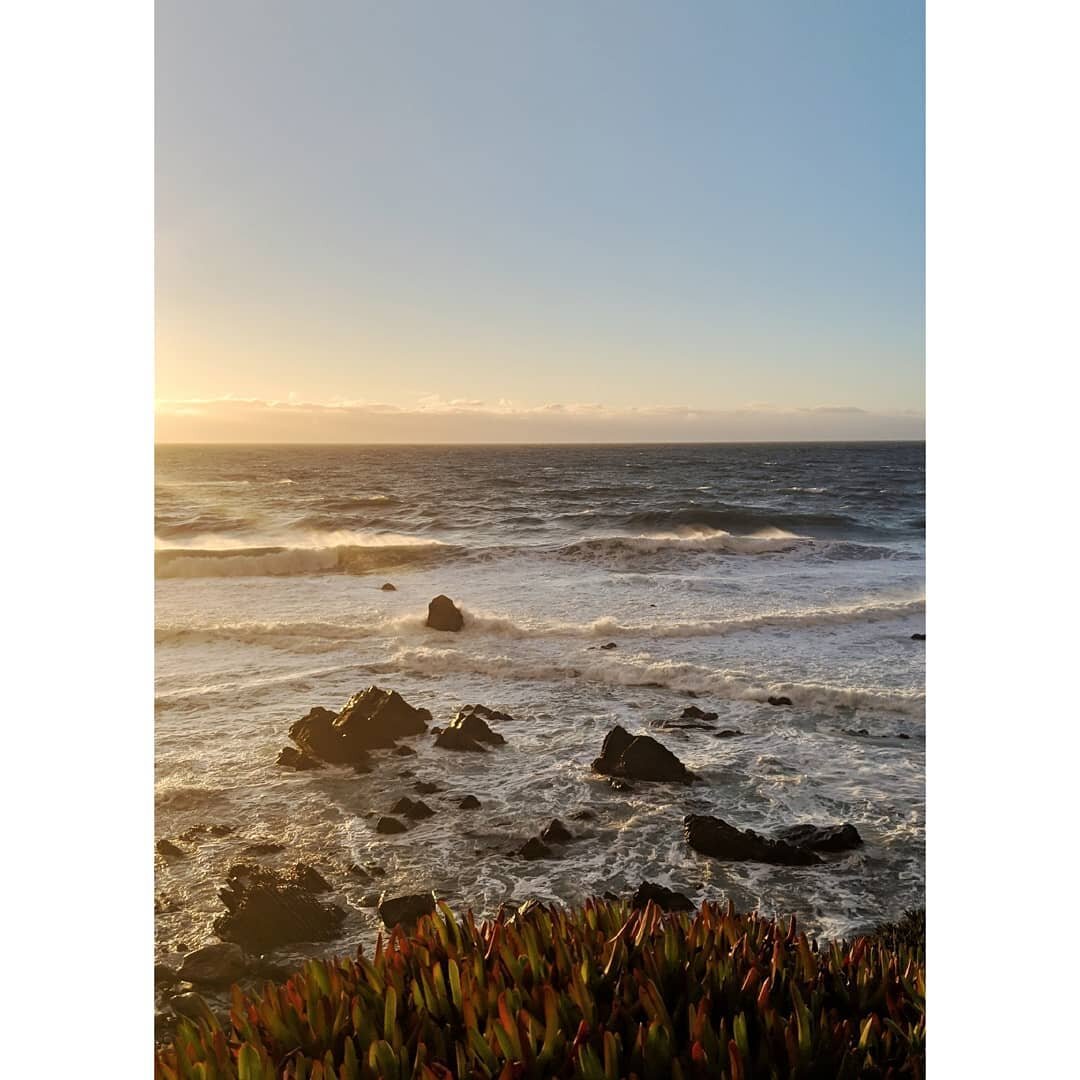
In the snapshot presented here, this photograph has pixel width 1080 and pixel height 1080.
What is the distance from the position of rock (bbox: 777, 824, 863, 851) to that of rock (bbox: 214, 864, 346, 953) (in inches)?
59.9

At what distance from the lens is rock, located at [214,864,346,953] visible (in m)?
2.53

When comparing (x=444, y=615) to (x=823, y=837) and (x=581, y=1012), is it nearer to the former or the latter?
(x=823, y=837)

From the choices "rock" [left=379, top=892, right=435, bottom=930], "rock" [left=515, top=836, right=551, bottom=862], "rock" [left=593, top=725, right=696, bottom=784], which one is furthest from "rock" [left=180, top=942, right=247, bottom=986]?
"rock" [left=593, top=725, right=696, bottom=784]

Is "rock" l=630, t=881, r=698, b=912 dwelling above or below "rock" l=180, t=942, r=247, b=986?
above

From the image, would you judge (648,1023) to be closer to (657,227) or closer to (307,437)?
(657,227)

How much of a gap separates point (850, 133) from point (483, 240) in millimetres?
1594

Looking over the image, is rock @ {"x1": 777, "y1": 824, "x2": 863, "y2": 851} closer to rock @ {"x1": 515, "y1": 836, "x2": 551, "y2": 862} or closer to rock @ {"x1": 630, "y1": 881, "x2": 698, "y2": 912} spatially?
rock @ {"x1": 630, "y1": 881, "x2": 698, "y2": 912}

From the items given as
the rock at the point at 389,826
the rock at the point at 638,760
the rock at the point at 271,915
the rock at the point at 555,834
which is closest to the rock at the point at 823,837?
the rock at the point at 638,760

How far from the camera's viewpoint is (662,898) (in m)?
2.76

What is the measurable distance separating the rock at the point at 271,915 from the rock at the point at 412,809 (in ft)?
1.50

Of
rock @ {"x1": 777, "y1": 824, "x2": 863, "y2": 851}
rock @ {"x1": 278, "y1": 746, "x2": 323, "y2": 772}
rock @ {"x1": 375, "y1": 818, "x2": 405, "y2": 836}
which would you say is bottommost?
rock @ {"x1": 777, "y1": 824, "x2": 863, "y2": 851}

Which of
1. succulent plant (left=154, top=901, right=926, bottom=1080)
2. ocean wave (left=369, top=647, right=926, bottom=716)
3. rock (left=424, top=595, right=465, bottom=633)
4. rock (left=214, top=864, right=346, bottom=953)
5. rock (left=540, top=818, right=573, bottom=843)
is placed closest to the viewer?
succulent plant (left=154, top=901, right=926, bottom=1080)
